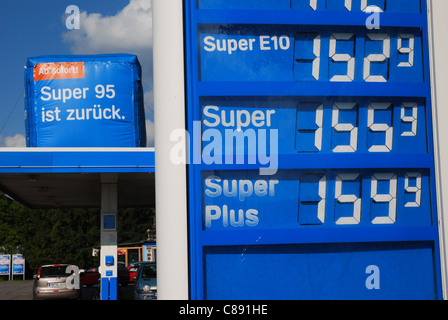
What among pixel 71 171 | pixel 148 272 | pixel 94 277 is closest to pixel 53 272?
pixel 148 272

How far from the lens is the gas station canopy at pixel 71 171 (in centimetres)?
1538

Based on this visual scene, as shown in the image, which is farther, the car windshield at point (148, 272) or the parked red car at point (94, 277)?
the parked red car at point (94, 277)

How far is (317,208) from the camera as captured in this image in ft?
11.3

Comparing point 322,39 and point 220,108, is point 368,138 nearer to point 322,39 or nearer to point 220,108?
point 322,39

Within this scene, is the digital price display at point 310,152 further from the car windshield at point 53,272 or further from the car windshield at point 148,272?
the car windshield at point 53,272

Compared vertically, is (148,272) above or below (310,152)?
below

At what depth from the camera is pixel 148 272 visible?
1655 cm

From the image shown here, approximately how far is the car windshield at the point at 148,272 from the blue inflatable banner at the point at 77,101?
382 centimetres

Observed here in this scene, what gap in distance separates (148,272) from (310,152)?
1376 centimetres

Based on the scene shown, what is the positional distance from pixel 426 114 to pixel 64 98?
15029 mm

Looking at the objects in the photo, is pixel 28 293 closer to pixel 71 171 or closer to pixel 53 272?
pixel 53 272

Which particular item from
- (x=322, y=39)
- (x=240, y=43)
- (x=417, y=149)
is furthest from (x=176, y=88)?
(x=417, y=149)

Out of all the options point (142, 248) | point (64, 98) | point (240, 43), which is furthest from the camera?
point (142, 248)

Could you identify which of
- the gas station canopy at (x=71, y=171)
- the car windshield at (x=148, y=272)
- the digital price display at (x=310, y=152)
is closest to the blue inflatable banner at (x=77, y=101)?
the gas station canopy at (x=71, y=171)
